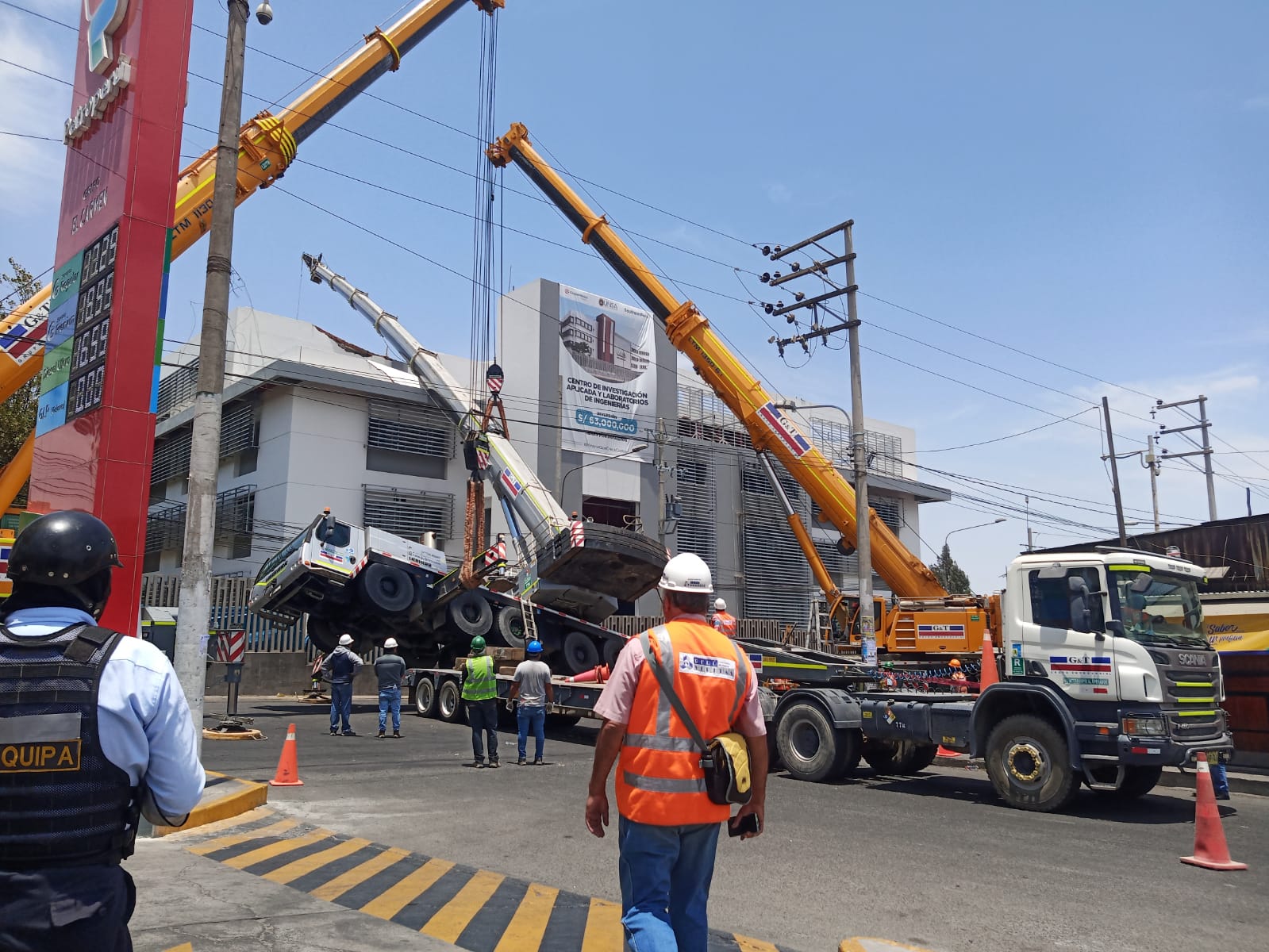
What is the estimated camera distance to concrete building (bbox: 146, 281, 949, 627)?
3102 cm

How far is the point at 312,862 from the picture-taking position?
7082 mm

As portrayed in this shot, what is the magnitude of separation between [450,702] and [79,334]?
11.1 metres

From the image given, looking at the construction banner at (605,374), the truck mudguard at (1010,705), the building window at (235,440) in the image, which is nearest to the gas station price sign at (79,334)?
the truck mudguard at (1010,705)

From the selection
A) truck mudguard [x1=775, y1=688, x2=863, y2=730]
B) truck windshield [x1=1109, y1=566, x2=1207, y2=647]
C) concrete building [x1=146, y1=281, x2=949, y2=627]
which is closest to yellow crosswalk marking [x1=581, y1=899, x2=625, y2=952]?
truck mudguard [x1=775, y1=688, x2=863, y2=730]

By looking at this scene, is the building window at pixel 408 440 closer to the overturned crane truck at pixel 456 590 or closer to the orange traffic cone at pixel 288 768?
the overturned crane truck at pixel 456 590

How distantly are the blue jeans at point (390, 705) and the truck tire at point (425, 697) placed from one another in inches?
130

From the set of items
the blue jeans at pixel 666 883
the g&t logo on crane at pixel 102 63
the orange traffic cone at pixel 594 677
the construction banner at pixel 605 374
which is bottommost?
the blue jeans at pixel 666 883

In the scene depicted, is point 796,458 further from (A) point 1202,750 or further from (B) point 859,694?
(A) point 1202,750

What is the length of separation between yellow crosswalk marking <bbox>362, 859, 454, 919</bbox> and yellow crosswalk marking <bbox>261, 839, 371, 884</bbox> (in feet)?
2.37

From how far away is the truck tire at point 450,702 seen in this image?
18953mm

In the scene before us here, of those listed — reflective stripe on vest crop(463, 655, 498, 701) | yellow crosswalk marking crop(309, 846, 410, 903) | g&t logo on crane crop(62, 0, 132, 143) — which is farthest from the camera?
reflective stripe on vest crop(463, 655, 498, 701)

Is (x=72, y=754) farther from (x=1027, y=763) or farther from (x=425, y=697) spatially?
(x=425, y=697)

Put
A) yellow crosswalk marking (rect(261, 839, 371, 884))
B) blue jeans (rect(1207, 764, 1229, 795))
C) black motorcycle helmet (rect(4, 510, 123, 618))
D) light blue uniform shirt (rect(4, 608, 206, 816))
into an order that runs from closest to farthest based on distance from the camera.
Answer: light blue uniform shirt (rect(4, 608, 206, 816)) → black motorcycle helmet (rect(4, 510, 123, 618)) → yellow crosswalk marking (rect(261, 839, 371, 884)) → blue jeans (rect(1207, 764, 1229, 795))

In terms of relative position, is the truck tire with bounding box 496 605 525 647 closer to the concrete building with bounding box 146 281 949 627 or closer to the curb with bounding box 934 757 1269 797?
the concrete building with bounding box 146 281 949 627
